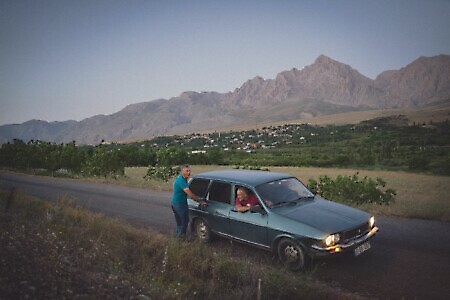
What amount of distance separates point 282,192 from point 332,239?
5.69ft

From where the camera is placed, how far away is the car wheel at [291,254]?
6367 millimetres

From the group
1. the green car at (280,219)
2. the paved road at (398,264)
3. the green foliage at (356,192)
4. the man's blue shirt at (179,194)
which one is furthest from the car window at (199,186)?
the green foliage at (356,192)

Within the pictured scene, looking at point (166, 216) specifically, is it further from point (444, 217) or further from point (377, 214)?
point (444, 217)

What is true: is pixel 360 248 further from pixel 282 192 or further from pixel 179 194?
pixel 179 194

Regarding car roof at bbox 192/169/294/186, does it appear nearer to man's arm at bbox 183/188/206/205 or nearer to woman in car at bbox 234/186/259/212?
woman in car at bbox 234/186/259/212

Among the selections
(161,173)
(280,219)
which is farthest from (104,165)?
(280,219)

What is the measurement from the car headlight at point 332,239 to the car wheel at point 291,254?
523 mm

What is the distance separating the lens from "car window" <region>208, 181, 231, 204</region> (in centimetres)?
785

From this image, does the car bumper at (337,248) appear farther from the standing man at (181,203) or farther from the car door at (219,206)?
the standing man at (181,203)

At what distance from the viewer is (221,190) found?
8.03 meters

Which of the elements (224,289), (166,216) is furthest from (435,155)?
(224,289)

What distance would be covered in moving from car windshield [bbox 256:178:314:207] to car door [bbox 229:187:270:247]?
365 mm

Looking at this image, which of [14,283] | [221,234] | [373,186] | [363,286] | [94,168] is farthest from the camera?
[94,168]

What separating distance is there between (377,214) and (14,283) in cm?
990
